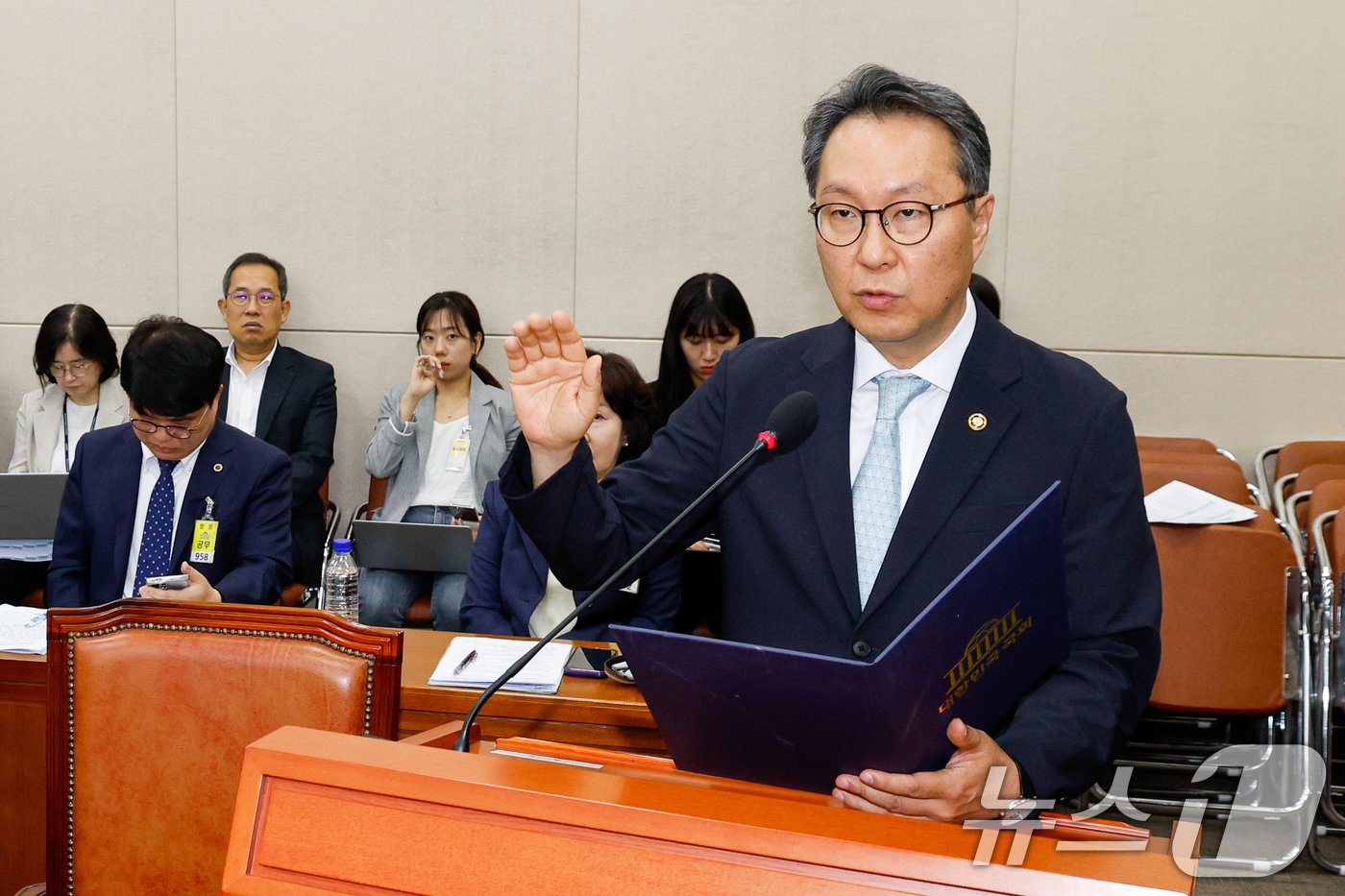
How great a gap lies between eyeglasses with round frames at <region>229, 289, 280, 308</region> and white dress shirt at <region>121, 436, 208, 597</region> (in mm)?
2041

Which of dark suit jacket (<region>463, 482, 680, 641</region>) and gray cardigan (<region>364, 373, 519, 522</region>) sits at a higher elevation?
gray cardigan (<region>364, 373, 519, 522</region>)

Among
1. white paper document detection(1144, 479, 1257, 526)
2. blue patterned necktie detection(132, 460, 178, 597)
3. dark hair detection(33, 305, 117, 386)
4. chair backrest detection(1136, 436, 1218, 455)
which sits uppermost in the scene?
dark hair detection(33, 305, 117, 386)

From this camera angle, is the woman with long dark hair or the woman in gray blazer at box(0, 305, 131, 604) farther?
the woman in gray blazer at box(0, 305, 131, 604)

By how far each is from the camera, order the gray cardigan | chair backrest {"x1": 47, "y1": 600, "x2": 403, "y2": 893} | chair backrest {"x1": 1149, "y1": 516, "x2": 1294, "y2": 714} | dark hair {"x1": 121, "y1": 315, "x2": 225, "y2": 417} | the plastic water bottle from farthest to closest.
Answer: the gray cardigan < the plastic water bottle < chair backrest {"x1": 1149, "y1": 516, "x2": 1294, "y2": 714} < dark hair {"x1": 121, "y1": 315, "x2": 225, "y2": 417} < chair backrest {"x1": 47, "y1": 600, "x2": 403, "y2": 893}

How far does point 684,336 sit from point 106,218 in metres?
2.81

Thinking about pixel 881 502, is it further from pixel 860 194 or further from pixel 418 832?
pixel 418 832

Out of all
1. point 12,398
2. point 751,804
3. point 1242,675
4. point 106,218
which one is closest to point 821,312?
point 1242,675

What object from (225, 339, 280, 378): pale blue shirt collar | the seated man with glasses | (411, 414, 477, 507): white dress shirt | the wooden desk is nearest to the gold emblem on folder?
the wooden desk

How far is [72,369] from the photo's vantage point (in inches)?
179

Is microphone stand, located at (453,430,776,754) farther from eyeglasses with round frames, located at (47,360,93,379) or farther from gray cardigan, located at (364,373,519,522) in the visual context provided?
eyeglasses with round frames, located at (47,360,93,379)

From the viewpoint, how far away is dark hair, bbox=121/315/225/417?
2775 millimetres

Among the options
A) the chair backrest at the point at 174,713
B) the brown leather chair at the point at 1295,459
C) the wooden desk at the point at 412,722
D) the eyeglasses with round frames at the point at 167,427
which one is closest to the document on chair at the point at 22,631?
the wooden desk at the point at 412,722

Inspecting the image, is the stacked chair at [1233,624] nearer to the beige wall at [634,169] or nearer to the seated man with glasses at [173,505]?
the beige wall at [634,169]

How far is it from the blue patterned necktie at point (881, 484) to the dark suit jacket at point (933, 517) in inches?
1.3
